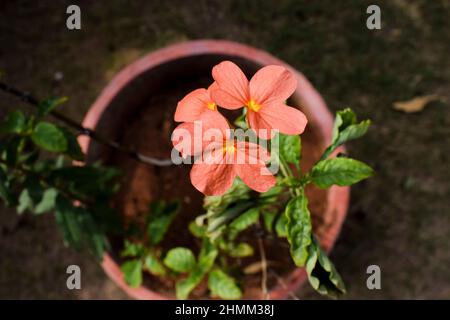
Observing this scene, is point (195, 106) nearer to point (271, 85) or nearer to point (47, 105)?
point (271, 85)

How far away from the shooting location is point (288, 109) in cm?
97

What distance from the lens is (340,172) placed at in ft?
3.75

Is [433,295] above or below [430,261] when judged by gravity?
below

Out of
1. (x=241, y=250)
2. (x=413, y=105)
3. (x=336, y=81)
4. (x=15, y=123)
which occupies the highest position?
(x=336, y=81)

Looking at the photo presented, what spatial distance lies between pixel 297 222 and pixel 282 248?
65 centimetres

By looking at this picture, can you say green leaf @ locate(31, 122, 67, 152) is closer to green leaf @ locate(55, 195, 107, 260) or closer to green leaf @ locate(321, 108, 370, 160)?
green leaf @ locate(55, 195, 107, 260)

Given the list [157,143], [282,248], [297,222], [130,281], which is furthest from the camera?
[157,143]

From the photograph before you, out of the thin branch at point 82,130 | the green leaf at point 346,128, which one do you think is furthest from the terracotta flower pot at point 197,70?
the green leaf at point 346,128

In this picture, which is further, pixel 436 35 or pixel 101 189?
pixel 436 35

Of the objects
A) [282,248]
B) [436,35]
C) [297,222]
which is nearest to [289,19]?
[436,35]

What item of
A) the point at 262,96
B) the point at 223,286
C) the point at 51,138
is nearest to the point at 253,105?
the point at 262,96

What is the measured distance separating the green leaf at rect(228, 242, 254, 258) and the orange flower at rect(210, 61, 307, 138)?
0.75 m

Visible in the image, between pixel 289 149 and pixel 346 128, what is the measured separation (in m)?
0.16

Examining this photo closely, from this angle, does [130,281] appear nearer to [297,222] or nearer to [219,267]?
A: [219,267]
